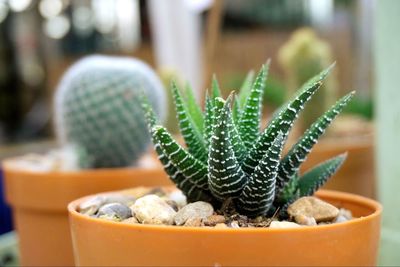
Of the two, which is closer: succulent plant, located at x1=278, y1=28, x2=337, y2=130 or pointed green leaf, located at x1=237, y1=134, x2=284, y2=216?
pointed green leaf, located at x1=237, y1=134, x2=284, y2=216

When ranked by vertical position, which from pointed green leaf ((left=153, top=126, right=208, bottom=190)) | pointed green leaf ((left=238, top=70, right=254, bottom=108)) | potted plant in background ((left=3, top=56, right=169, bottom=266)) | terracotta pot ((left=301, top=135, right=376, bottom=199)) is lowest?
terracotta pot ((left=301, top=135, right=376, bottom=199))

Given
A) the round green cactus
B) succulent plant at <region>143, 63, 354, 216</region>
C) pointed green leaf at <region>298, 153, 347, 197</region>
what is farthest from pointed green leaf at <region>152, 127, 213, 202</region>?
the round green cactus

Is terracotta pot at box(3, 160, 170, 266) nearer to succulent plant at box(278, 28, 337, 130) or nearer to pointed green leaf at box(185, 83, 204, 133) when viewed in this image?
pointed green leaf at box(185, 83, 204, 133)

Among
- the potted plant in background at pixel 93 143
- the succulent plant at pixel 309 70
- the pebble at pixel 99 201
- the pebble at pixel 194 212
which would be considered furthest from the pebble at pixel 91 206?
the succulent plant at pixel 309 70

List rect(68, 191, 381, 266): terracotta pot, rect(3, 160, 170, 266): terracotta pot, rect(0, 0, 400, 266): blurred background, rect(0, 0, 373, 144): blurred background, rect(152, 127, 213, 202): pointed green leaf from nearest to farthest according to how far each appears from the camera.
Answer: rect(68, 191, 381, 266): terracotta pot, rect(152, 127, 213, 202): pointed green leaf, rect(3, 160, 170, 266): terracotta pot, rect(0, 0, 400, 266): blurred background, rect(0, 0, 373, 144): blurred background

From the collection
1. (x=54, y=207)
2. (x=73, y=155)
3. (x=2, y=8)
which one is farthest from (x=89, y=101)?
(x=2, y=8)

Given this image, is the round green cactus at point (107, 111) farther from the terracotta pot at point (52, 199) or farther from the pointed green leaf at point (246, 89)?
the pointed green leaf at point (246, 89)

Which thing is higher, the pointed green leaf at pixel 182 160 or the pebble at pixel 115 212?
the pointed green leaf at pixel 182 160
